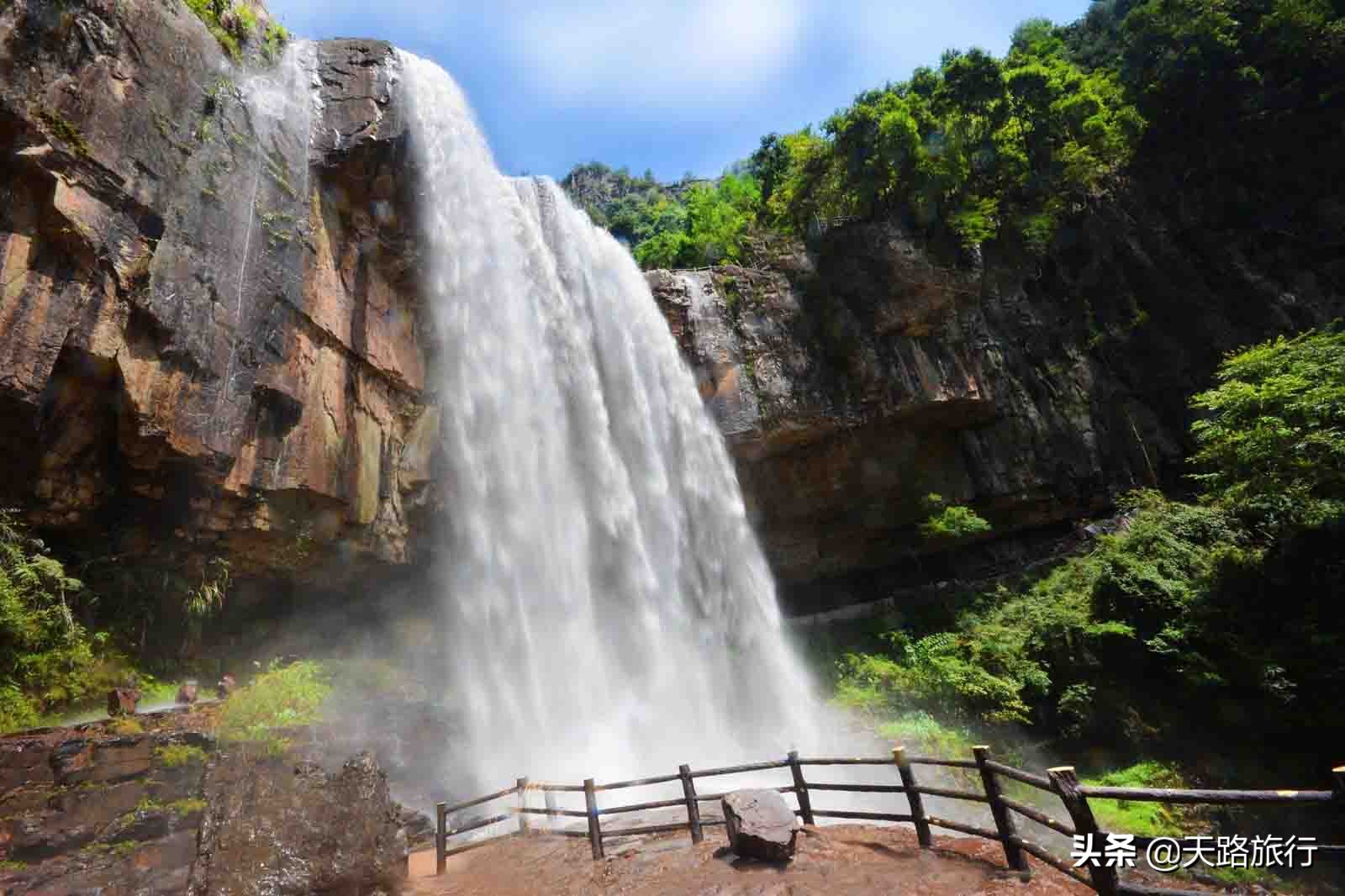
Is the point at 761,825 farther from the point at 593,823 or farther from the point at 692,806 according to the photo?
the point at 593,823

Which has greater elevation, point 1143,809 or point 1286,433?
point 1286,433

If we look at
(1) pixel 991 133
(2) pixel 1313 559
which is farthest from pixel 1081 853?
(1) pixel 991 133

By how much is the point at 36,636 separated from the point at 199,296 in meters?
5.17

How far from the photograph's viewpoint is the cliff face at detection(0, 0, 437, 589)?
8.30 m

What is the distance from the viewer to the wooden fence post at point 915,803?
586 cm

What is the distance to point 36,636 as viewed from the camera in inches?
A: 345

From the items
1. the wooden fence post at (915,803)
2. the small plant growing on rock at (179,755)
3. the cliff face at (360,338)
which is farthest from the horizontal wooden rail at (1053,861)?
the cliff face at (360,338)

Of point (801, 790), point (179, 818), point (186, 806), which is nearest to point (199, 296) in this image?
point (186, 806)

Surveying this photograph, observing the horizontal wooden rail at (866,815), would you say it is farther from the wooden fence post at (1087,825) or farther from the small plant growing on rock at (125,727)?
the small plant growing on rock at (125,727)

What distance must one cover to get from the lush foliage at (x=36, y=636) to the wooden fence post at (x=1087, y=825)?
1152 centimetres

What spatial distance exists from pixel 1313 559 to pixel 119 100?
21390 mm

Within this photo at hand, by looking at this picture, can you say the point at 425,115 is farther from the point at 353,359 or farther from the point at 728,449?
the point at 728,449

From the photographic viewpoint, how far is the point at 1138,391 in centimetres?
2036

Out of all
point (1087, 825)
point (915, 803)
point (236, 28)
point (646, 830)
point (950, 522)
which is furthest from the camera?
point (950, 522)
